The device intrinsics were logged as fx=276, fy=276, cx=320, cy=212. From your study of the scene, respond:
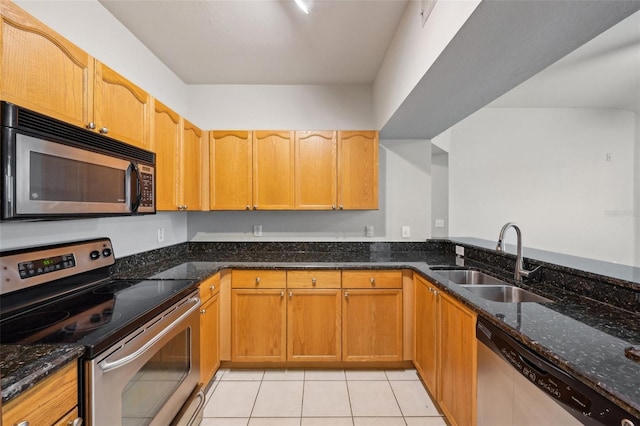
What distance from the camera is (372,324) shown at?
7.53ft

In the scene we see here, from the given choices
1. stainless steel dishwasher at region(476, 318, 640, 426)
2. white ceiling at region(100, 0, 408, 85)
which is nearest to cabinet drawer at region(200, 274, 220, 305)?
stainless steel dishwasher at region(476, 318, 640, 426)

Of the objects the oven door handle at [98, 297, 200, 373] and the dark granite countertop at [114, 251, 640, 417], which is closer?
the dark granite countertop at [114, 251, 640, 417]

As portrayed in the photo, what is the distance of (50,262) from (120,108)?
0.89 meters

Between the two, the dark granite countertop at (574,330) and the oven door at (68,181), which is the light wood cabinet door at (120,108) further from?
the dark granite countertop at (574,330)

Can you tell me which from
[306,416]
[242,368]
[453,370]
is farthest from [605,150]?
[242,368]

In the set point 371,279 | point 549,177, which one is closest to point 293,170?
point 371,279

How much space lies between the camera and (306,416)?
5.99ft

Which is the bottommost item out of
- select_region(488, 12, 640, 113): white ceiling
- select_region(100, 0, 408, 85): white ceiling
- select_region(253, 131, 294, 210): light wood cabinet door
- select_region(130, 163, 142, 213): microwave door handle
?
select_region(130, 163, 142, 213): microwave door handle

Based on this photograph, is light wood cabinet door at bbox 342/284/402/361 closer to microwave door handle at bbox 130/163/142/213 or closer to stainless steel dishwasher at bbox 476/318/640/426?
stainless steel dishwasher at bbox 476/318/640/426

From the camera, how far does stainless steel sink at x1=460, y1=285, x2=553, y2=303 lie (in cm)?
159

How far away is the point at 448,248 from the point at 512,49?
189 centimetres

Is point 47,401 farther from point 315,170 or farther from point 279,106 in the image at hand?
point 279,106

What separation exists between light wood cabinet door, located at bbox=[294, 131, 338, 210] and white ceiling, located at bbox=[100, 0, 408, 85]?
0.62m

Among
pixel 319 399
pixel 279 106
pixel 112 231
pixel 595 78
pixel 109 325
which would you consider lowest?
pixel 319 399
